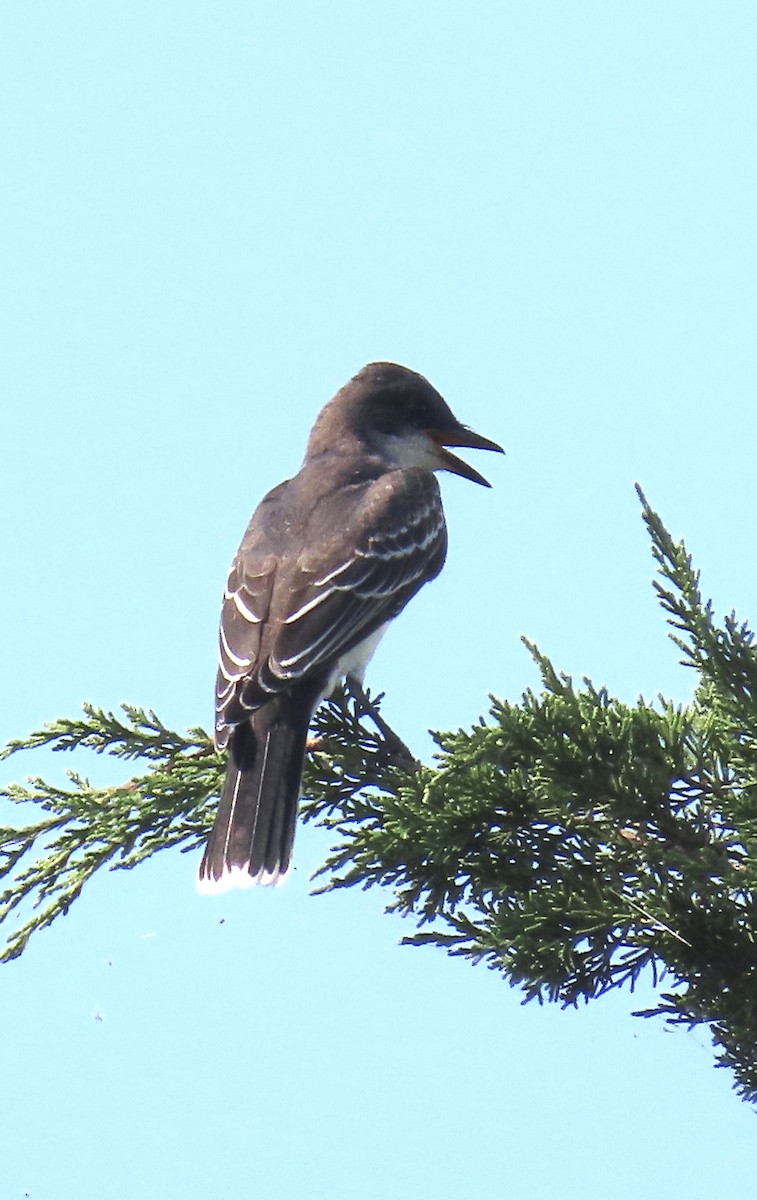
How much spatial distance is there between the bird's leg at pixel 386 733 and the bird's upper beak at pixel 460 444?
1812mm

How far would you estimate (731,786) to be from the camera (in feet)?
10.9

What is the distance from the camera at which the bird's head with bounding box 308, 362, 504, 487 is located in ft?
23.4

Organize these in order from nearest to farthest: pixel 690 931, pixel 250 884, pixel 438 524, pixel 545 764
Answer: pixel 690 931
pixel 545 764
pixel 250 884
pixel 438 524

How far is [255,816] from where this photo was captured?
14.5ft

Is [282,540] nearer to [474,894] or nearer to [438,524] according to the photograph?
[438,524]

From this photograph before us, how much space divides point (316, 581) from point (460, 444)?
2108 mm

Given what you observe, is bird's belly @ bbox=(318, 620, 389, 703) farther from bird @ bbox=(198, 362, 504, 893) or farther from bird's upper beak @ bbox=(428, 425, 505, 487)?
bird's upper beak @ bbox=(428, 425, 505, 487)

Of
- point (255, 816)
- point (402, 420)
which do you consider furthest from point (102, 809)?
point (402, 420)

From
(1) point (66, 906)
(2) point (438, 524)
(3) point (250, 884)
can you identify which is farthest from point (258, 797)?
(2) point (438, 524)

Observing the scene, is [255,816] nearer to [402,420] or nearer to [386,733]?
[386,733]

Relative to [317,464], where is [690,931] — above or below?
below

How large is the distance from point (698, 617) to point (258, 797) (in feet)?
5.49

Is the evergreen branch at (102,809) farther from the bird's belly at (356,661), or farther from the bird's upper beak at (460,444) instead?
the bird's upper beak at (460,444)

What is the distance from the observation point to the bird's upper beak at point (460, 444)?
721cm
